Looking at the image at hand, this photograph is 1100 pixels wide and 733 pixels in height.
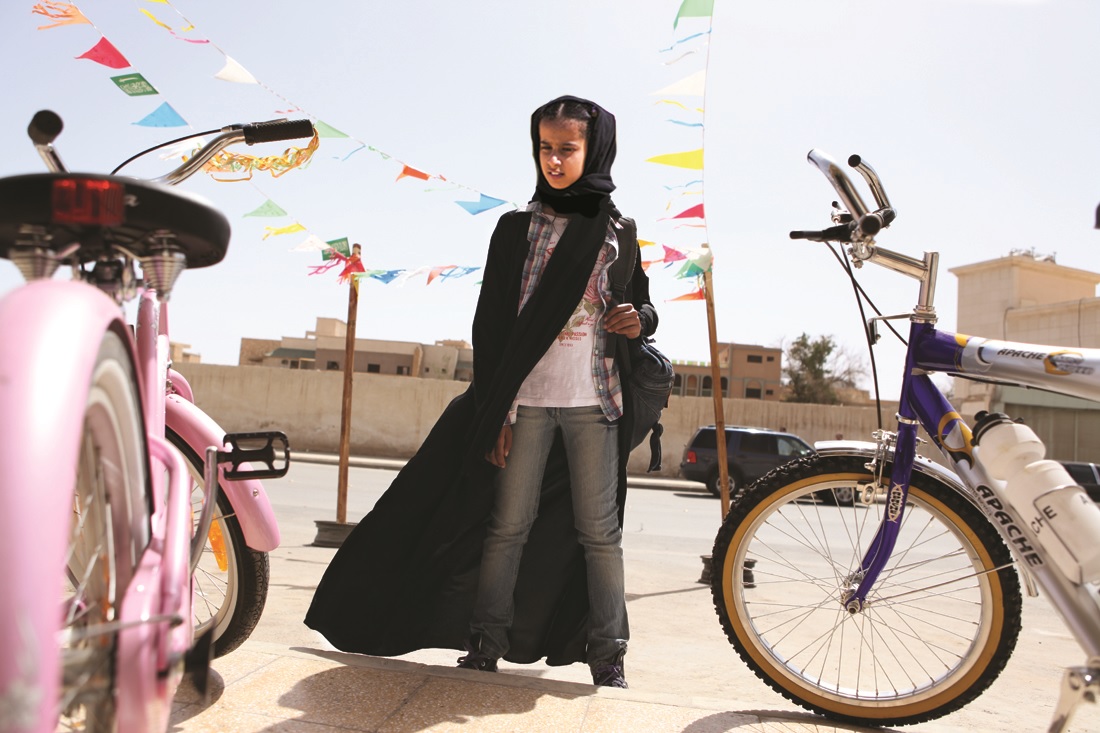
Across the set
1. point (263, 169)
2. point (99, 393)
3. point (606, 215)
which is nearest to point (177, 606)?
point (99, 393)

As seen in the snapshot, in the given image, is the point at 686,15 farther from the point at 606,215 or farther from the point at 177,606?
the point at 177,606

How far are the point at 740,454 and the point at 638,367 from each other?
16229mm

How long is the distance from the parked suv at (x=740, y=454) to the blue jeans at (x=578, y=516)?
15614mm

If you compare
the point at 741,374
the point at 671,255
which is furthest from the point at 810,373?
the point at 671,255

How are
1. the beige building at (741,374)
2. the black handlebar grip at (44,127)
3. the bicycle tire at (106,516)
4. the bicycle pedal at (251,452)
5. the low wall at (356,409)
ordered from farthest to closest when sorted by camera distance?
the beige building at (741,374) → the low wall at (356,409) → the bicycle pedal at (251,452) → the black handlebar grip at (44,127) → the bicycle tire at (106,516)

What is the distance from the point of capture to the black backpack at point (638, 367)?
2.82 metres

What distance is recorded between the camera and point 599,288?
9.16 ft

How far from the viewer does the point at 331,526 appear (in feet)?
23.5

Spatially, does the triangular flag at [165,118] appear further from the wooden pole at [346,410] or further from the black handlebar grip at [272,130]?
the black handlebar grip at [272,130]

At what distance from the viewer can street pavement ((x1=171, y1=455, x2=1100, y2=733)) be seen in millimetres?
2166

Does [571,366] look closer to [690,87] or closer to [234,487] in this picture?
[234,487]

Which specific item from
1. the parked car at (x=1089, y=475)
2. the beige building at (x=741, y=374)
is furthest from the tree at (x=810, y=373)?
the parked car at (x=1089, y=475)

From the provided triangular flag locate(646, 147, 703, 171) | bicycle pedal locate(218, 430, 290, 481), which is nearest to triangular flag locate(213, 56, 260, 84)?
triangular flag locate(646, 147, 703, 171)

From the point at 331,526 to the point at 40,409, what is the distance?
6.51 metres
